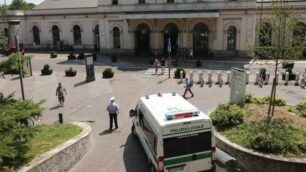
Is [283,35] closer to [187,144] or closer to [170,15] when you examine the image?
[187,144]

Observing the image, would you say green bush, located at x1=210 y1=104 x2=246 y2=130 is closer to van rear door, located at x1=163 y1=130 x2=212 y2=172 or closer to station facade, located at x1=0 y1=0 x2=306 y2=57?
van rear door, located at x1=163 y1=130 x2=212 y2=172

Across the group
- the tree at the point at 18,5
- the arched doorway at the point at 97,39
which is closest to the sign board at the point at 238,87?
the arched doorway at the point at 97,39

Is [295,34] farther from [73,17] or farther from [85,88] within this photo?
[73,17]

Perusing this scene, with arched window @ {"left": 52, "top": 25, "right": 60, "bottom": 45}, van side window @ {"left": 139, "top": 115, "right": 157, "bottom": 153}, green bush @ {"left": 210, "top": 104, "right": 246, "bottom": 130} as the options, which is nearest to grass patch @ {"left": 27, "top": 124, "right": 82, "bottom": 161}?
van side window @ {"left": 139, "top": 115, "right": 157, "bottom": 153}

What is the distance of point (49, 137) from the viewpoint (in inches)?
509

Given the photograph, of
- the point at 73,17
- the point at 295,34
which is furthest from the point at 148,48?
the point at 295,34

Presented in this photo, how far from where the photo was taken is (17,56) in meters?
11.1

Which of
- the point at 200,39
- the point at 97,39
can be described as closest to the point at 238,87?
the point at 200,39

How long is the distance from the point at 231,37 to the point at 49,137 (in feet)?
101

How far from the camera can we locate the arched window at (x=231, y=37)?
3875 centimetres

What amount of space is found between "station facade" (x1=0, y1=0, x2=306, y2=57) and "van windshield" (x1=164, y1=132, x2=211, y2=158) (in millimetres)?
27991

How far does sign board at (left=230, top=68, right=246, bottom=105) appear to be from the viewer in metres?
16.0

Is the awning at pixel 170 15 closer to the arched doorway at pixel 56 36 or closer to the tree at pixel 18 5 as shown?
the arched doorway at pixel 56 36

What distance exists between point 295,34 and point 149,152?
856cm
